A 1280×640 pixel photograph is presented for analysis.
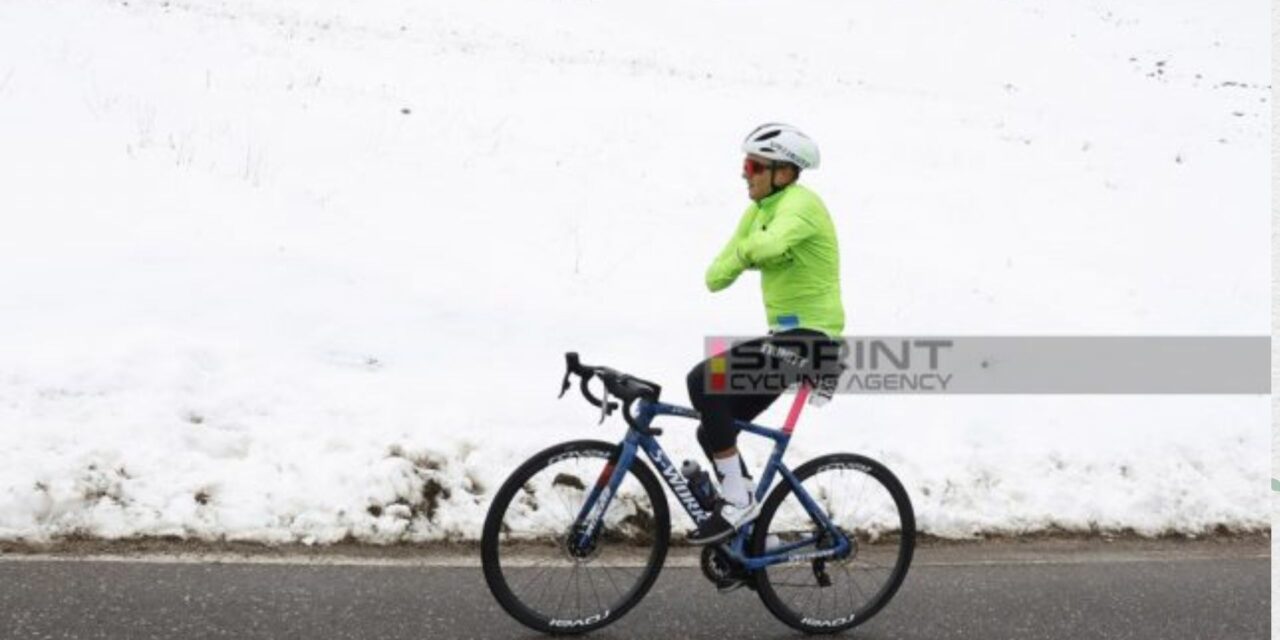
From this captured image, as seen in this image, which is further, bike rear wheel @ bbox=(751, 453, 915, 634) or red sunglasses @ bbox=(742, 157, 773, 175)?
bike rear wheel @ bbox=(751, 453, 915, 634)

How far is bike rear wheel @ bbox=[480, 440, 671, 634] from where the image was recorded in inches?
170

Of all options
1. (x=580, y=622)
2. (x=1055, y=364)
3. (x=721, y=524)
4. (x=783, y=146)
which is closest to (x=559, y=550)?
(x=580, y=622)

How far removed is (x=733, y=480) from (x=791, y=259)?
101 cm

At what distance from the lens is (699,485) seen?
4520 millimetres

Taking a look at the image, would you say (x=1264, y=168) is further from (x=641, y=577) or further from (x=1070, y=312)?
(x=641, y=577)

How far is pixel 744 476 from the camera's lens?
15.1 feet

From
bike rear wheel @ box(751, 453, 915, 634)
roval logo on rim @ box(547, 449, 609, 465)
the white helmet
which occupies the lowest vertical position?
bike rear wheel @ box(751, 453, 915, 634)

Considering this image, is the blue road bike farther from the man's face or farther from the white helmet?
the white helmet

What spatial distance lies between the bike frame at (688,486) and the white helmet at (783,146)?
3.33ft

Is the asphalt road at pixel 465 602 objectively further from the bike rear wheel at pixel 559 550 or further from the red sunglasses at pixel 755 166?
the red sunglasses at pixel 755 166

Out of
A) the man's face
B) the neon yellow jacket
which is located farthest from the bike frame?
the man's face

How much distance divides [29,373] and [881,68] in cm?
2594

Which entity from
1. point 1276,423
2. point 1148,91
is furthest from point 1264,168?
point 1276,423

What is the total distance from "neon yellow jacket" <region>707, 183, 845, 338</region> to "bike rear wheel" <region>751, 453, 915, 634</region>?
0.72m
